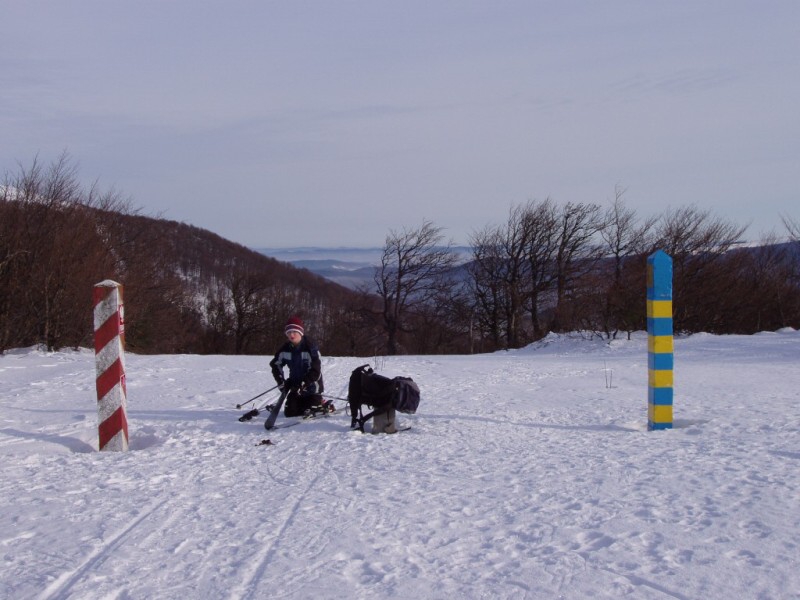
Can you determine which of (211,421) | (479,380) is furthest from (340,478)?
(479,380)

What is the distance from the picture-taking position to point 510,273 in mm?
51375

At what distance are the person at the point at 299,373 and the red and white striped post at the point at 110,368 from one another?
206 centimetres

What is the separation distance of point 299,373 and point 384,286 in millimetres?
47792

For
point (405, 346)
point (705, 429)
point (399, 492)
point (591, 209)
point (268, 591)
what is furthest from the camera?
point (405, 346)

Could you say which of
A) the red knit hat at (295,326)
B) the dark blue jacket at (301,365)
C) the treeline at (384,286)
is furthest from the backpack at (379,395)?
the treeline at (384,286)

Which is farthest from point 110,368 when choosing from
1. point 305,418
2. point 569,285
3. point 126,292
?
point 569,285

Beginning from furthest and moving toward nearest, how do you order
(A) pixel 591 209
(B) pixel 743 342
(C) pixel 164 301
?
(A) pixel 591 209, (C) pixel 164 301, (B) pixel 743 342

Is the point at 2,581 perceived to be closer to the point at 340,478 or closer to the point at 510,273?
the point at 340,478

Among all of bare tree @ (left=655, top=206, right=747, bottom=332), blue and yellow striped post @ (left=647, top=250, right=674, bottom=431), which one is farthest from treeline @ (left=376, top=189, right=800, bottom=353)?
blue and yellow striped post @ (left=647, top=250, right=674, bottom=431)

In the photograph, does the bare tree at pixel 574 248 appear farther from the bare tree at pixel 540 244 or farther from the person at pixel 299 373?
the person at pixel 299 373

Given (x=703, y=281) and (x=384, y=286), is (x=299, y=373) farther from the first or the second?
(x=384, y=286)

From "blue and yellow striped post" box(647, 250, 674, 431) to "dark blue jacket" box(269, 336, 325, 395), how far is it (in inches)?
152

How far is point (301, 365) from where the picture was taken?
897 centimetres

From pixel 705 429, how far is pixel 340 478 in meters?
3.72
